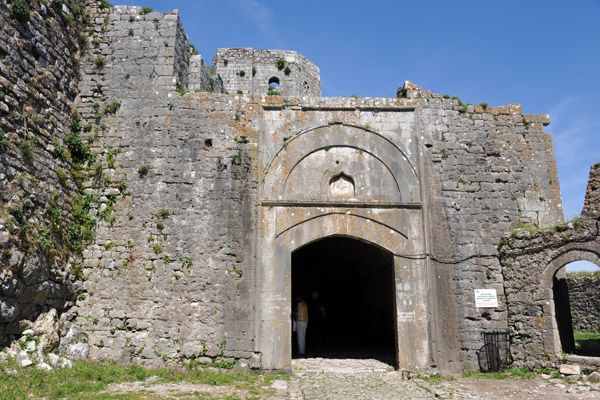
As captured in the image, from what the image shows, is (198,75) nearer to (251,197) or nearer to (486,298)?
(251,197)

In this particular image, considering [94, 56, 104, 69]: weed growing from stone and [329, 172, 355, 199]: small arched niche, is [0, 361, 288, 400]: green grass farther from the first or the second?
[94, 56, 104, 69]: weed growing from stone

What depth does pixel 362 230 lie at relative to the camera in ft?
34.0

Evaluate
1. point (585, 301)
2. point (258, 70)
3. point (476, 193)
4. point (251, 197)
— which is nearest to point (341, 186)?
point (251, 197)

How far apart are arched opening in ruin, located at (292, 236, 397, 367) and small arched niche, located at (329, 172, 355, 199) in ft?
4.60

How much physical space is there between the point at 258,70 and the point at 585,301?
53.3 feet

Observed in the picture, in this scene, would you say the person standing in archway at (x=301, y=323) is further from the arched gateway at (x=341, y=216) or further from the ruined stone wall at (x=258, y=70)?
the ruined stone wall at (x=258, y=70)

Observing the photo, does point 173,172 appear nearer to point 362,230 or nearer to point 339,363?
point 362,230

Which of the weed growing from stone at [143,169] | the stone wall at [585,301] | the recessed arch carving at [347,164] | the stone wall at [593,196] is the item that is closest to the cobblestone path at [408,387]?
the stone wall at [593,196]

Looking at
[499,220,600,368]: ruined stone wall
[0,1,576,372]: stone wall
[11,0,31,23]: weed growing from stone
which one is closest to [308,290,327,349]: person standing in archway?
[0,1,576,372]: stone wall

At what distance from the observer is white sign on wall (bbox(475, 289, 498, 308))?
10.1 metres

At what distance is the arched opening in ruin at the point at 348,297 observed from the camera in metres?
12.5

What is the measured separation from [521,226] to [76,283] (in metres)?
9.98

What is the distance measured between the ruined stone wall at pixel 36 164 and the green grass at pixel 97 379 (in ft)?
3.12

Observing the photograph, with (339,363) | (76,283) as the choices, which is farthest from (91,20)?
(339,363)
